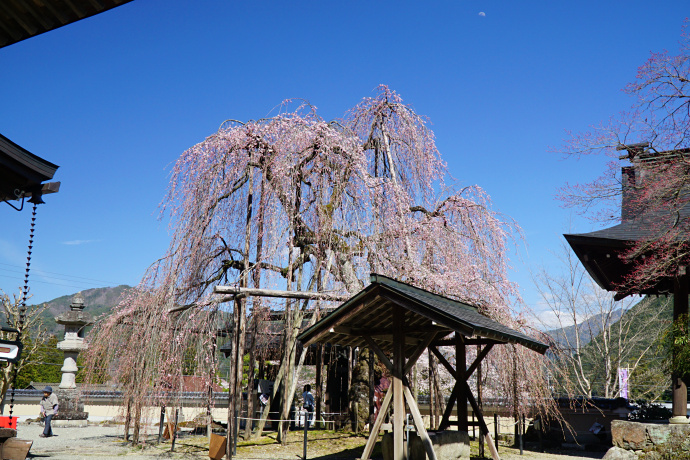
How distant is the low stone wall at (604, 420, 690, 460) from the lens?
1115cm

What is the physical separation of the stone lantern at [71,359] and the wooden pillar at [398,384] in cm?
1563

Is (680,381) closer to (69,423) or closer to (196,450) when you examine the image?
(196,450)

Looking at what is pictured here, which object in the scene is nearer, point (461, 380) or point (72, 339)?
point (461, 380)

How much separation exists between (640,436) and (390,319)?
6.16 metres

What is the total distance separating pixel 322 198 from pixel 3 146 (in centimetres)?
640

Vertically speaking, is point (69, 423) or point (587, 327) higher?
point (587, 327)

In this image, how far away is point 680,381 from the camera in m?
11.5

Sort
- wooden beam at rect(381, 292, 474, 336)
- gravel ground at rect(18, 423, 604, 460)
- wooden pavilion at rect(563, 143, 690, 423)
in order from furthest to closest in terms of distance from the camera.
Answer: gravel ground at rect(18, 423, 604, 460) < wooden pavilion at rect(563, 143, 690, 423) < wooden beam at rect(381, 292, 474, 336)

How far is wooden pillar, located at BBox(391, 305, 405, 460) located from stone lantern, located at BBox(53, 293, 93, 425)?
51.3 feet

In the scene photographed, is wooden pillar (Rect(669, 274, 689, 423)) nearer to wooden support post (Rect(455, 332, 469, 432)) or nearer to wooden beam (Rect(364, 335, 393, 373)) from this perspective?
wooden support post (Rect(455, 332, 469, 432))

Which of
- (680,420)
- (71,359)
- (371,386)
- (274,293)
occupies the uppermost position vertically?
(274,293)

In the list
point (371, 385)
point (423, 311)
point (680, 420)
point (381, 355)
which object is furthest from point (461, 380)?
point (680, 420)

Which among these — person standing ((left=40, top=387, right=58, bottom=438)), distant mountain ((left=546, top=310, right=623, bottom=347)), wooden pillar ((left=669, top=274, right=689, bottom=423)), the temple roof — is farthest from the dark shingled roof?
person standing ((left=40, top=387, right=58, bottom=438))

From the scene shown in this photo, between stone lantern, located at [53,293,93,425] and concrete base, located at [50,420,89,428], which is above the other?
stone lantern, located at [53,293,93,425]
